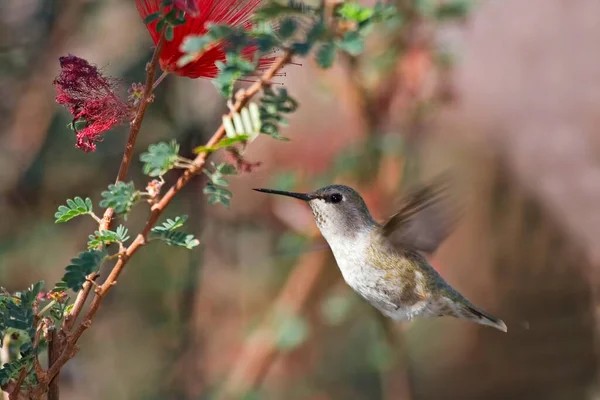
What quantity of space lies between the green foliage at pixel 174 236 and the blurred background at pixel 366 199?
0.64 m

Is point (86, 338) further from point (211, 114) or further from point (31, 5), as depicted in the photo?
point (31, 5)

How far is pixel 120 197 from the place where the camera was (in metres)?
0.98

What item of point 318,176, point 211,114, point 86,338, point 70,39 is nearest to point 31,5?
point 70,39

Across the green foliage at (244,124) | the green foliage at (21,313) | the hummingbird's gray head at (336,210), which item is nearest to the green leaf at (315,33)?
the green foliage at (244,124)

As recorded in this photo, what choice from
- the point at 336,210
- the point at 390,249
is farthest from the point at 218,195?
the point at 390,249

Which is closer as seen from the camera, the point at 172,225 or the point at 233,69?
the point at 233,69

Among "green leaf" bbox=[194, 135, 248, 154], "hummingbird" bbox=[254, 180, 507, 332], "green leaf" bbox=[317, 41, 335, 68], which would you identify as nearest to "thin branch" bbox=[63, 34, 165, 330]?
"green leaf" bbox=[194, 135, 248, 154]

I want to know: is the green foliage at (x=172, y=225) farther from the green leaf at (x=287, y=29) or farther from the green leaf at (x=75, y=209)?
the green leaf at (x=287, y=29)

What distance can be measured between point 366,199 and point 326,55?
1.87m

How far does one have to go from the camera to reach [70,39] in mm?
2865

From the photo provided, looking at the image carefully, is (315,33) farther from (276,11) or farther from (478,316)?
(478,316)

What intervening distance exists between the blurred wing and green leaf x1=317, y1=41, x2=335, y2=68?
0.59m

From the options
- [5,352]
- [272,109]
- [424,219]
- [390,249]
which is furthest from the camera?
[390,249]

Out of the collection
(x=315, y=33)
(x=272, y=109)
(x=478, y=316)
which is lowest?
(x=478, y=316)
